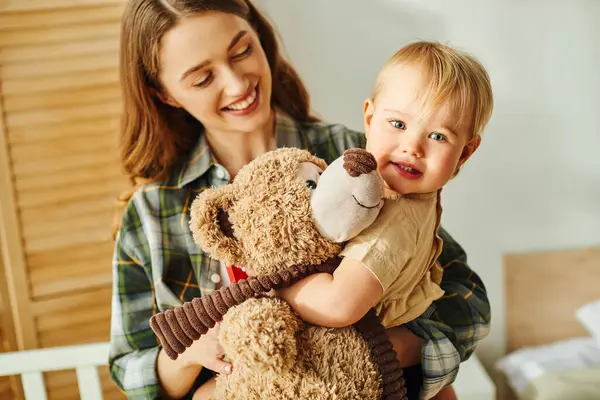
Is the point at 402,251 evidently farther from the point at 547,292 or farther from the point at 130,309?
the point at 547,292

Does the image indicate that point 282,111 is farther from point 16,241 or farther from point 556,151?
point 556,151

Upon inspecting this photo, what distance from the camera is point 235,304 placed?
1.97 ft

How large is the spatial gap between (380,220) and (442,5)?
96 cm

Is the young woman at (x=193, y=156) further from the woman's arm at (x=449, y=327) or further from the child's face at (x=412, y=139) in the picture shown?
the child's face at (x=412, y=139)

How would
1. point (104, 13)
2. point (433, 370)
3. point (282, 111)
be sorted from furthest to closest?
point (104, 13) < point (282, 111) < point (433, 370)

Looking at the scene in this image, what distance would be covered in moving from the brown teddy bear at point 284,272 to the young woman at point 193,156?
0.14m

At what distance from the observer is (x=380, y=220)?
2.00 ft

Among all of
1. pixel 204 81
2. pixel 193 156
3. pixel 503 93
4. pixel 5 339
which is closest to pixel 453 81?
pixel 204 81

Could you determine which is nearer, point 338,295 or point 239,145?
point 338,295

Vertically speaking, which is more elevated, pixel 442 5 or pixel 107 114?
pixel 442 5

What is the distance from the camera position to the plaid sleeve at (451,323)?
2.53ft

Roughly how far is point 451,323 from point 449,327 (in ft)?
0.11

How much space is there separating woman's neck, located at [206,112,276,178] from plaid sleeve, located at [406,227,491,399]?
13.9 inches

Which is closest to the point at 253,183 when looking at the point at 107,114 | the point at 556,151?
the point at 107,114
